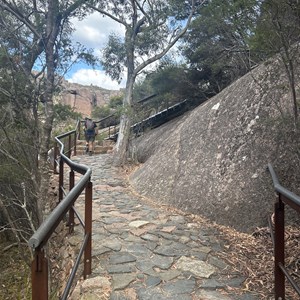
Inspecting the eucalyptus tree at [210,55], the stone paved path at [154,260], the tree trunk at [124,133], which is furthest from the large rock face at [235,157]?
the eucalyptus tree at [210,55]

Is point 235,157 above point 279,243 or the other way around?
above

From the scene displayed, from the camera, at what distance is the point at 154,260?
3.06 meters

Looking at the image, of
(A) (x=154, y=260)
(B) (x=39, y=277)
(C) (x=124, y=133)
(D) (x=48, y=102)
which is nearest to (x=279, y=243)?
(A) (x=154, y=260)

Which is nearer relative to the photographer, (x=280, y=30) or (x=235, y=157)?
(x=280, y=30)

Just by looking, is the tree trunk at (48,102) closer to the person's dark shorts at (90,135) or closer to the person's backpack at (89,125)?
the person's backpack at (89,125)

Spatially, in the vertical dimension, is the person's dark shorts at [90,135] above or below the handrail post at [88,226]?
above

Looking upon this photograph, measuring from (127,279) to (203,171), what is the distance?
2.91m

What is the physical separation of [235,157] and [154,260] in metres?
2.36

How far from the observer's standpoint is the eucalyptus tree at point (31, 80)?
5.59 meters

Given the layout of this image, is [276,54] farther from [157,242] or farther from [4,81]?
[4,81]

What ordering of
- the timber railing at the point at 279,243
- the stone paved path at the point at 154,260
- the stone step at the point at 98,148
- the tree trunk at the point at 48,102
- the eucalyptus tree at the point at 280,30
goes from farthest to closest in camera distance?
1. the stone step at the point at 98,148
2. the tree trunk at the point at 48,102
3. the eucalyptus tree at the point at 280,30
4. the stone paved path at the point at 154,260
5. the timber railing at the point at 279,243

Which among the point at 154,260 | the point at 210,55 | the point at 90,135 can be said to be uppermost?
the point at 210,55

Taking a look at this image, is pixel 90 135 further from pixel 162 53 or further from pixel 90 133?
pixel 162 53

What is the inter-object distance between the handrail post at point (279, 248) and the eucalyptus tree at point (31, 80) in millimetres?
3685
